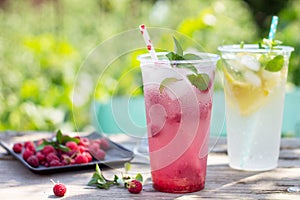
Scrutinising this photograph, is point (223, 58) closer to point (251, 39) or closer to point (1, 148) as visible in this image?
point (1, 148)

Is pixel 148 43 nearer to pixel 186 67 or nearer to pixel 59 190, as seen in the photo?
pixel 186 67

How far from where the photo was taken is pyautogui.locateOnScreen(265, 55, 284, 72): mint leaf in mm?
1464

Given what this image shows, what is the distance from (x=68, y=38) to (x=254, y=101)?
2659mm

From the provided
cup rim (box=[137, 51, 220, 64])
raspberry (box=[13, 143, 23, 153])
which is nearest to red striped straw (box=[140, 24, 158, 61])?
cup rim (box=[137, 51, 220, 64])

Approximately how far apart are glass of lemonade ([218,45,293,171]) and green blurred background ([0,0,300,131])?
3.54 ft

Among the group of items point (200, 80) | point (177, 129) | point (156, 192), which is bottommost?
point (156, 192)

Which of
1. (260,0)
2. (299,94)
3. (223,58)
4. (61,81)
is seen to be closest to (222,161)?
(223,58)

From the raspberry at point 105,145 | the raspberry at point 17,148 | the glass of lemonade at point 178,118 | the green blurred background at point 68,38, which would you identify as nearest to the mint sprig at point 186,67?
the glass of lemonade at point 178,118

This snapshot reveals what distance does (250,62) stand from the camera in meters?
1.46

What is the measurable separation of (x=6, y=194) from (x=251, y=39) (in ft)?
10.2

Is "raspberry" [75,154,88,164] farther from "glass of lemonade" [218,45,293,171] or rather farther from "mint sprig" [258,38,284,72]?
"mint sprig" [258,38,284,72]

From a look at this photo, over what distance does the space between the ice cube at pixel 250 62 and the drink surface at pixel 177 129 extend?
0.66 feet

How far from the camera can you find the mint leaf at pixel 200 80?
1.25m

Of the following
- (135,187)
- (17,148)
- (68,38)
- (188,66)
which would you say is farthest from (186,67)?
(68,38)
